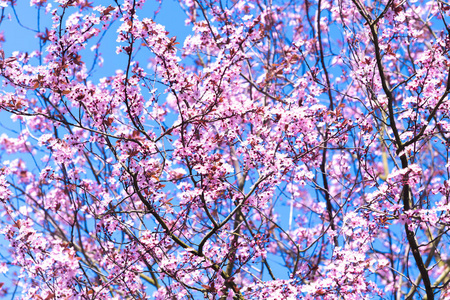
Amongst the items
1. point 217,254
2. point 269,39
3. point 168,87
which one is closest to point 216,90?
point 168,87

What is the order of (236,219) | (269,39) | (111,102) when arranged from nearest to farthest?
(111,102)
(236,219)
(269,39)

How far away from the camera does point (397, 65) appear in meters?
7.58

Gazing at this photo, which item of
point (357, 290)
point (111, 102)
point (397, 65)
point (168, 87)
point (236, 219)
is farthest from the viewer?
point (397, 65)

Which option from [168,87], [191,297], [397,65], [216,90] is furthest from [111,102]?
[397,65]

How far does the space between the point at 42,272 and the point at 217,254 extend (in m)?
1.89

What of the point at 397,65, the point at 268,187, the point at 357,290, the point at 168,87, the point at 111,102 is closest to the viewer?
the point at 357,290

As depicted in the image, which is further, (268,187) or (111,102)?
(268,187)

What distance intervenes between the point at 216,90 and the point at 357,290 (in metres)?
2.32

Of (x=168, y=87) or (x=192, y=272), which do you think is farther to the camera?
(x=192, y=272)

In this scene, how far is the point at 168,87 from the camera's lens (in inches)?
160

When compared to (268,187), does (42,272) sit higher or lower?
lower

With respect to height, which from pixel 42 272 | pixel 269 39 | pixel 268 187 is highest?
pixel 269 39

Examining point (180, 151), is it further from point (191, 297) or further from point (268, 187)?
point (191, 297)

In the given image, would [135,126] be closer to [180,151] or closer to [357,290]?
[180,151]
